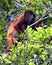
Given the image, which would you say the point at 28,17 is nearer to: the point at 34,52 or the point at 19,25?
the point at 19,25

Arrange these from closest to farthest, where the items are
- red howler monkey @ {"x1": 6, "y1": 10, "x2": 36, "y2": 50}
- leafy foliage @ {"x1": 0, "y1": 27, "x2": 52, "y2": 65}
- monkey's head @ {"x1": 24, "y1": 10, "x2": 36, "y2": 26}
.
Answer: leafy foliage @ {"x1": 0, "y1": 27, "x2": 52, "y2": 65} → monkey's head @ {"x1": 24, "y1": 10, "x2": 36, "y2": 26} → red howler monkey @ {"x1": 6, "y1": 10, "x2": 36, "y2": 50}

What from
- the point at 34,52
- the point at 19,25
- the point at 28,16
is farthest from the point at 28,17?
the point at 34,52

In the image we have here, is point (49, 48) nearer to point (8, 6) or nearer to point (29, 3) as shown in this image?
point (29, 3)

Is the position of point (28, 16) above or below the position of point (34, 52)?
above

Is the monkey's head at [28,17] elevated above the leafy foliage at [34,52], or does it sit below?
above

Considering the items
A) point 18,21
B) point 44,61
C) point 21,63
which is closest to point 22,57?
point 21,63

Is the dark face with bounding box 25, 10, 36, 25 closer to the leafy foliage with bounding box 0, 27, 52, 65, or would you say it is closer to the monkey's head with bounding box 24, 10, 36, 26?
the monkey's head with bounding box 24, 10, 36, 26

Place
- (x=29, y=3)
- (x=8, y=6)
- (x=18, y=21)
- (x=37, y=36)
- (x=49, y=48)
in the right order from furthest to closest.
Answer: (x=18, y=21) → (x=8, y=6) → (x=29, y=3) → (x=37, y=36) → (x=49, y=48)

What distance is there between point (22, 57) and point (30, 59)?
16 cm

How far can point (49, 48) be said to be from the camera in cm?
370


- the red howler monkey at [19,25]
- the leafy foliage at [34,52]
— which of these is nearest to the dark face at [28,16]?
the red howler monkey at [19,25]

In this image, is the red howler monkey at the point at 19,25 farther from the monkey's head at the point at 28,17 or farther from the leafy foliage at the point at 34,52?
the leafy foliage at the point at 34,52

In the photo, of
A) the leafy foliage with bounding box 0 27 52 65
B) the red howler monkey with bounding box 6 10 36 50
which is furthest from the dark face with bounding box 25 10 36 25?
the leafy foliage with bounding box 0 27 52 65

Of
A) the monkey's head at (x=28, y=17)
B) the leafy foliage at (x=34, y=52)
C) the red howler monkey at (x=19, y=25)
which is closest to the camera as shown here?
the leafy foliage at (x=34, y=52)
